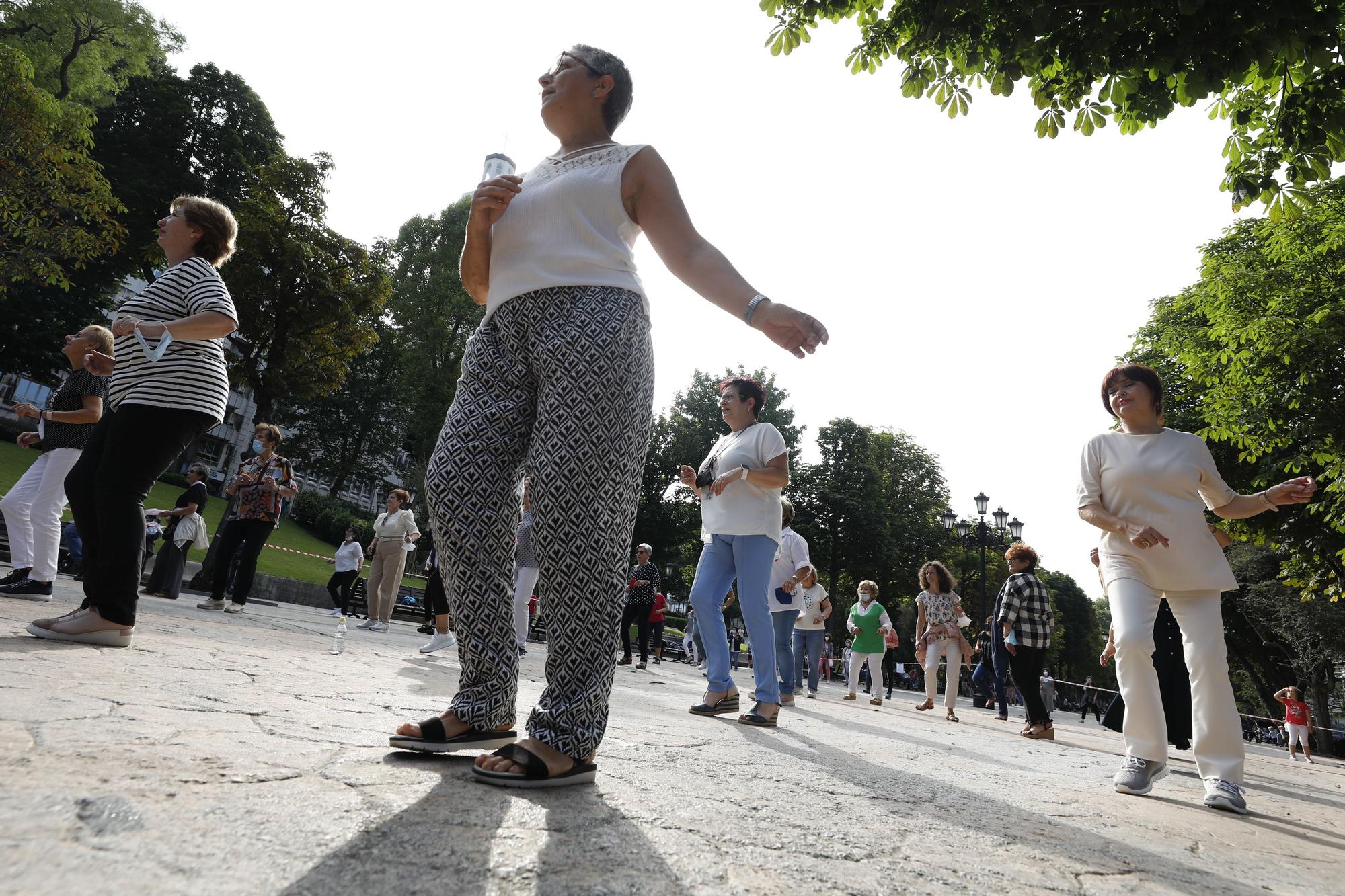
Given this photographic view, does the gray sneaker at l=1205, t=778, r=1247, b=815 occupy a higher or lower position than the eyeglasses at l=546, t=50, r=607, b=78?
lower

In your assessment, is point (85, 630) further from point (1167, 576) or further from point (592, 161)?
point (1167, 576)

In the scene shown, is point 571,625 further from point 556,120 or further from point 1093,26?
point 1093,26

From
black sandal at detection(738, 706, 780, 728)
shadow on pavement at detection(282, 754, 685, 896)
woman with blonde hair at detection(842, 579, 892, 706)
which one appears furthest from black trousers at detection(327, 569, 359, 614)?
shadow on pavement at detection(282, 754, 685, 896)

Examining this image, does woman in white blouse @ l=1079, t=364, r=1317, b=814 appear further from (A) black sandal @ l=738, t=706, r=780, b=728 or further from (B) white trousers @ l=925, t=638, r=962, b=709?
(B) white trousers @ l=925, t=638, r=962, b=709

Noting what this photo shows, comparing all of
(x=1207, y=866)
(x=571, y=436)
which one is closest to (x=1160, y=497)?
(x=1207, y=866)

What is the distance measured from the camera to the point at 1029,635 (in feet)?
29.0

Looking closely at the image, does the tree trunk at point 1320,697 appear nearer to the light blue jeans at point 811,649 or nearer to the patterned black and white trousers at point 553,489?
the light blue jeans at point 811,649

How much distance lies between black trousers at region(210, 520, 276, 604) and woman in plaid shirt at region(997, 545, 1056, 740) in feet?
27.4

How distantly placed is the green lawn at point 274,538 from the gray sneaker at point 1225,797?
21.5 metres

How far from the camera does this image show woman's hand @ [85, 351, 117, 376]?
3910mm

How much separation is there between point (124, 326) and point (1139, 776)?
17.4ft

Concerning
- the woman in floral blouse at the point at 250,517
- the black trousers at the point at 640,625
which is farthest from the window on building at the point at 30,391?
the black trousers at the point at 640,625

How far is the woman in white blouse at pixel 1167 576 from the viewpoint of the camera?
3693mm

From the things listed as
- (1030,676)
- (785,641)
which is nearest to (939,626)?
(1030,676)
